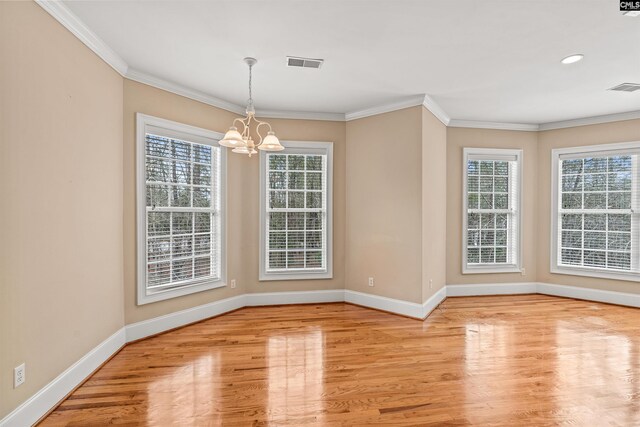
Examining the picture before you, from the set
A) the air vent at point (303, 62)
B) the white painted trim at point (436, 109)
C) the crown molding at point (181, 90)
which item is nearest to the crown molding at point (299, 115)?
the crown molding at point (181, 90)

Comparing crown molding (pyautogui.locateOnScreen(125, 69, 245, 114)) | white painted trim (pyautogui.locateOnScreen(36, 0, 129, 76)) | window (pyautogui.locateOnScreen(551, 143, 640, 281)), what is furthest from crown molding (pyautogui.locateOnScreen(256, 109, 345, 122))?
window (pyautogui.locateOnScreen(551, 143, 640, 281))

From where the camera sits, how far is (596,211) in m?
4.98

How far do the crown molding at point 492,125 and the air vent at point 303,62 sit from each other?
9.67 feet

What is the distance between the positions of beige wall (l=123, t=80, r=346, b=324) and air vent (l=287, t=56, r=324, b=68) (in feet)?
4.94

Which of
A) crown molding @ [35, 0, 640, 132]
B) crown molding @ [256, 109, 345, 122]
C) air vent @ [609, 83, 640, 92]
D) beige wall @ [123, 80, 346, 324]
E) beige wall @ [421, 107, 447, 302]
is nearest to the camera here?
crown molding @ [35, 0, 640, 132]

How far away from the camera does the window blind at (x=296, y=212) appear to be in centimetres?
474

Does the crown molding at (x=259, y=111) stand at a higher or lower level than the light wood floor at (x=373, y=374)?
higher

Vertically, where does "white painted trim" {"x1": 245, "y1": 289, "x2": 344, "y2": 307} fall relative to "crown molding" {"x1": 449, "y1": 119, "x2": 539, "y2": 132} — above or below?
below

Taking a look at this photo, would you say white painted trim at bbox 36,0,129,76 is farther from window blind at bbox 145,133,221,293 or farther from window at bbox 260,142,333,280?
window at bbox 260,142,333,280

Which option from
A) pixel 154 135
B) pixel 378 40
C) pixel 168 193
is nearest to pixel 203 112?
pixel 154 135

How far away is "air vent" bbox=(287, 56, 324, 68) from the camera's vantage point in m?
3.07

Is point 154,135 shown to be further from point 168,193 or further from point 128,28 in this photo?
point 128,28

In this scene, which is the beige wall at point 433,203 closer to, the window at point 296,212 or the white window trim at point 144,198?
the window at point 296,212

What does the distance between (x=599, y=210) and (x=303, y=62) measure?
5.00 m
